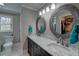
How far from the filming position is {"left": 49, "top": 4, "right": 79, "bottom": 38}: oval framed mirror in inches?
65.8

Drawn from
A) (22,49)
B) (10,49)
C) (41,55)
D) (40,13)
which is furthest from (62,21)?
(10,49)

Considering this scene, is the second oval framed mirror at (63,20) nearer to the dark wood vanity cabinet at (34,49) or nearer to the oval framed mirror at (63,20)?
the oval framed mirror at (63,20)

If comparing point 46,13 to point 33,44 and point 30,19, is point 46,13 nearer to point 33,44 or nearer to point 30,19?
point 30,19

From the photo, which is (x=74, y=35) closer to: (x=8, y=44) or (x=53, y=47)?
(x=53, y=47)

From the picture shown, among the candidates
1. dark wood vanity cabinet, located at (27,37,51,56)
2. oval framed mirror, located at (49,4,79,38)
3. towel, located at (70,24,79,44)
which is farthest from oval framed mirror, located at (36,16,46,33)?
towel, located at (70,24,79,44)

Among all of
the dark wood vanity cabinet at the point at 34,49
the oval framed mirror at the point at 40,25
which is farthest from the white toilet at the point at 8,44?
the oval framed mirror at the point at 40,25

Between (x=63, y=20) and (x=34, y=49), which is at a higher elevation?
(x=63, y=20)

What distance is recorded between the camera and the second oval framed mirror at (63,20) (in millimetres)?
1671

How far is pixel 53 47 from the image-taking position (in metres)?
1.74

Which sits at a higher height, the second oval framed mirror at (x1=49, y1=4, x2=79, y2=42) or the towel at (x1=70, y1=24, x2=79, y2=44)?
the second oval framed mirror at (x1=49, y1=4, x2=79, y2=42)

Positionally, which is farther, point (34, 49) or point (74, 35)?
point (34, 49)

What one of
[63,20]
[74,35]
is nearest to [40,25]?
[63,20]

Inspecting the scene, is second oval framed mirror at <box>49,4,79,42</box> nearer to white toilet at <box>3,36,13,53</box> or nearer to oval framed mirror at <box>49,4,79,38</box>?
oval framed mirror at <box>49,4,79,38</box>

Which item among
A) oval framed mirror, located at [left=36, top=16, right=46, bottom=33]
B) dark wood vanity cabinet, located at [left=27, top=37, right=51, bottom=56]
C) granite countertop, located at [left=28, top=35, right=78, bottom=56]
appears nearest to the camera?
granite countertop, located at [left=28, top=35, right=78, bottom=56]
